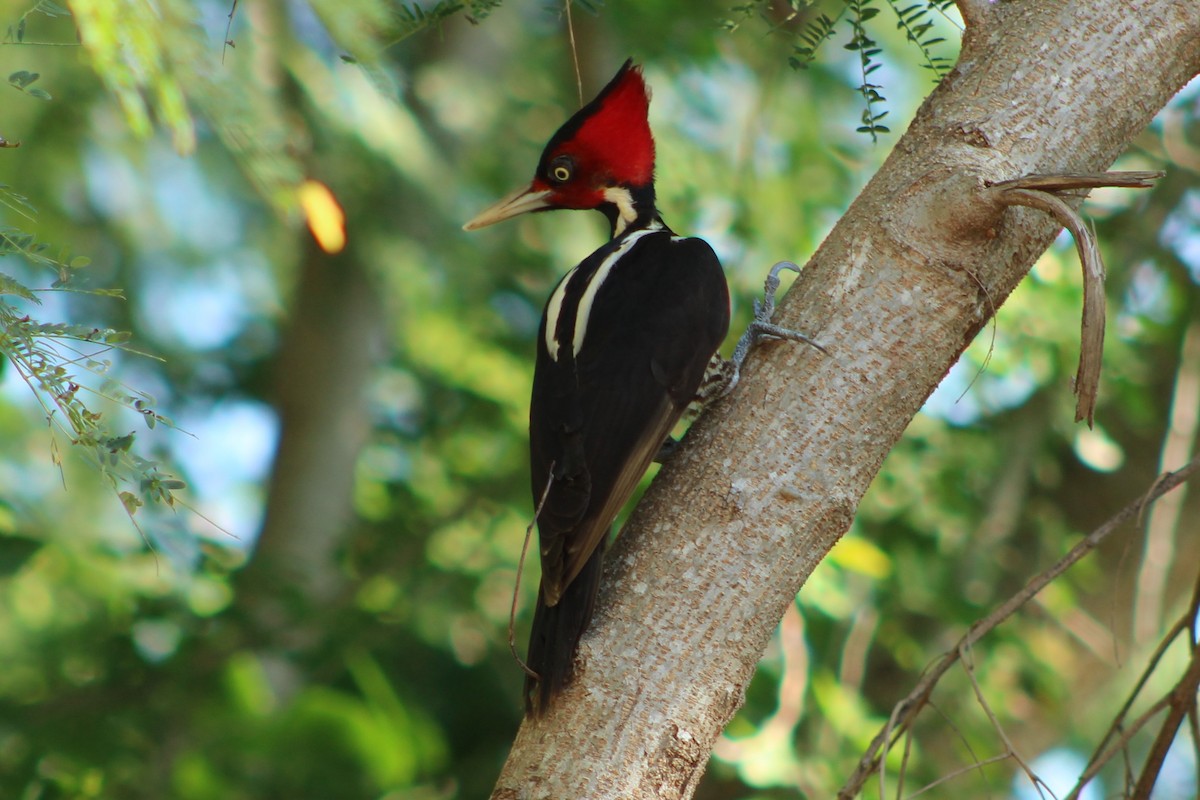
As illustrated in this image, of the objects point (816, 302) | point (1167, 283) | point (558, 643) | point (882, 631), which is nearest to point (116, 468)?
point (558, 643)

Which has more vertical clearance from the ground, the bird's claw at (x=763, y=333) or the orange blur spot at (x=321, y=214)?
the orange blur spot at (x=321, y=214)

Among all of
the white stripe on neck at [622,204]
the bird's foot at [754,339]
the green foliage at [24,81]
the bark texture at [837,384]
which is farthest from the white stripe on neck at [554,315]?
the green foliage at [24,81]

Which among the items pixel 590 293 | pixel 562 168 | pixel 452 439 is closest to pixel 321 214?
pixel 590 293

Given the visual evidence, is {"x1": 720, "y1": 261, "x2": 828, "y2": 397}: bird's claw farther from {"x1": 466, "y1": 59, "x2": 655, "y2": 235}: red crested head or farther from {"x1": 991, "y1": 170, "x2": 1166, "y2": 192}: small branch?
{"x1": 466, "y1": 59, "x2": 655, "y2": 235}: red crested head

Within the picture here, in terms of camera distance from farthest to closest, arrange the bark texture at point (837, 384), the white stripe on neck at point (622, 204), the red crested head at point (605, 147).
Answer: the white stripe on neck at point (622, 204), the red crested head at point (605, 147), the bark texture at point (837, 384)

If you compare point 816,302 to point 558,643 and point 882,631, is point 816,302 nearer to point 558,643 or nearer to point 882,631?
point 558,643

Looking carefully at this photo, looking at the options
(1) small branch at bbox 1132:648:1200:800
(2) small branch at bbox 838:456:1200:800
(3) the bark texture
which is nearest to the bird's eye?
(3) the bark texture

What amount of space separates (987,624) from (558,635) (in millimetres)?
717

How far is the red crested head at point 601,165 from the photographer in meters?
2.91

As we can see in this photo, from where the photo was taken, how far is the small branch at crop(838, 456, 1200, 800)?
186cm

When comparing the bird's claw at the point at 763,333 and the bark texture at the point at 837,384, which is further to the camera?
the bird's claw at the point at 763,333

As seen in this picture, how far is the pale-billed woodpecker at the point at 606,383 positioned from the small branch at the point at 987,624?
0.53 metres

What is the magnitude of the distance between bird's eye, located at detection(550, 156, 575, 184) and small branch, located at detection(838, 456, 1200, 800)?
159 centimetres

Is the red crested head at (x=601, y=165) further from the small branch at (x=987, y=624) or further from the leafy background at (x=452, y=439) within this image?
the small branch at (x=987, y=624)
